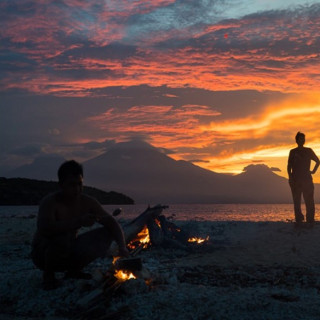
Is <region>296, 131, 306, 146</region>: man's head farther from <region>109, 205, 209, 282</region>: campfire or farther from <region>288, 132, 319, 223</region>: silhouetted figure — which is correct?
<region>109, 205, 209, 282</region>: campfire

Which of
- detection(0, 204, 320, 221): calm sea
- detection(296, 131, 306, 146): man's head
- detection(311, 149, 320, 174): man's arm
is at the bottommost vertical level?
detection(0, 204, 320, 221): calm sea

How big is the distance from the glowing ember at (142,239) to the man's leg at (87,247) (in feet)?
16.6

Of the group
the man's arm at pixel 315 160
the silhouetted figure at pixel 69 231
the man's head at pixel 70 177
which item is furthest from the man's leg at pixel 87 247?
the man's arm at pixel 315 160

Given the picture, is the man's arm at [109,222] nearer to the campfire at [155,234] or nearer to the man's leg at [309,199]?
the campfire at [155,234]

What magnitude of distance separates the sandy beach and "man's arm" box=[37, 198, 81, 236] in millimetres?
857

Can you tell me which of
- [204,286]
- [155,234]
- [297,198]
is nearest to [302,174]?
[297,198]

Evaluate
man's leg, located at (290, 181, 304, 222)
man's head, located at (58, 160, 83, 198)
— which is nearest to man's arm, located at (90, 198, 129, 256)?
man's head, located at (58, 160, 83, 198)

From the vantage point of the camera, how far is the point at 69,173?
5977mm

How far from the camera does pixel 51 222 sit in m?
5.88

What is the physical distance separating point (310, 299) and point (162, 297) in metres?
2.14

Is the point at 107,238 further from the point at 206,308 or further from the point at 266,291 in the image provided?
the point at 266,291

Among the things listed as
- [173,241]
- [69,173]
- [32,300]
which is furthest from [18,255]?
[69,173]

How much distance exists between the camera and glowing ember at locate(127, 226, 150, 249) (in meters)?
11.6

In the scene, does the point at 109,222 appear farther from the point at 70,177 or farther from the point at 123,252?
the point at 70,177
